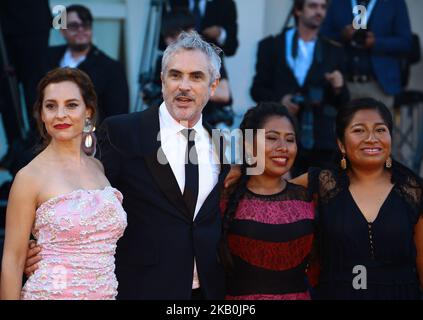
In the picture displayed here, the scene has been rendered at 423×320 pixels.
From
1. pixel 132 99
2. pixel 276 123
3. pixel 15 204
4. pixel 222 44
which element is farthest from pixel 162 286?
pixel 132 99

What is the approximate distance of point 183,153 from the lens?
4.11m

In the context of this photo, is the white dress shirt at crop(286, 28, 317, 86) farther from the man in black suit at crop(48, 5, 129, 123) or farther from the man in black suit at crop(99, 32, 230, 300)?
the man in black suit at crop(99, 32, 230, 300)

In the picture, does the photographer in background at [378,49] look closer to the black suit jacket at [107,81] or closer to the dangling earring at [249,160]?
the black suit jacket at [107,81]

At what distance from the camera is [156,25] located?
711cm

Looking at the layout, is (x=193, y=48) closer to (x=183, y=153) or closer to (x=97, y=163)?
(x=183, y=153)

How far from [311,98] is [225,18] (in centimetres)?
100

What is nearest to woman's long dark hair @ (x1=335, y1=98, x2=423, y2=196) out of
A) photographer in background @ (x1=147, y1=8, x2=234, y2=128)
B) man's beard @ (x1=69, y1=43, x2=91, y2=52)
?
photographer in background @ (x1=147, y1=8, x2=234, y2=128)

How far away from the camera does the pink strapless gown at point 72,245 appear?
3.67 m

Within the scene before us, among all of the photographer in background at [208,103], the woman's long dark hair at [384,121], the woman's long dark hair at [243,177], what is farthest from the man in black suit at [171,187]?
the photographer in background at [208,103]

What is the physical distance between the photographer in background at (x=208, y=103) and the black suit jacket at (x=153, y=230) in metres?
1.97

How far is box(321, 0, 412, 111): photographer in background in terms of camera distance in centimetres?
659

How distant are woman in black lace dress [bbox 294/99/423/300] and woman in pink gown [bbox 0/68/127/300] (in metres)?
1.18

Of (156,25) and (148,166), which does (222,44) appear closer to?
(156,25)

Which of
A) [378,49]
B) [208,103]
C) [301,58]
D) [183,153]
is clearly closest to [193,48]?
[183,153]
